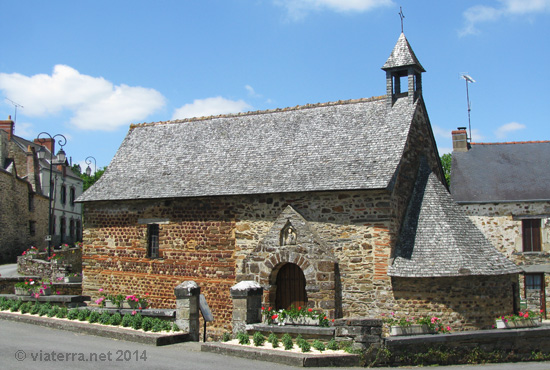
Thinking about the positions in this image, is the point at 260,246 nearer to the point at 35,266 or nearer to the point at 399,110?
the point at 399,110

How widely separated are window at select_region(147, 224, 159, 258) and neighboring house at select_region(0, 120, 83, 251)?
63.2 ft

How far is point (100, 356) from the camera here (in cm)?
1050

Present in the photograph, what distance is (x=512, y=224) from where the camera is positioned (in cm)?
2377

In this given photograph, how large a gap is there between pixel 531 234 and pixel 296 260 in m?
12.8

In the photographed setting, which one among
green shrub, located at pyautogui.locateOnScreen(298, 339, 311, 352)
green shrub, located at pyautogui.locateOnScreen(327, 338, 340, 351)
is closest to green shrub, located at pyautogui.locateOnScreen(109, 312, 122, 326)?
green shrub, located at pyautogui.locateOnScreen(298, 339, 311, 352)

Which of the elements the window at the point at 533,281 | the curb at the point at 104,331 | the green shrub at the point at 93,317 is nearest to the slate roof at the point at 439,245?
the curb at the point at 104,331

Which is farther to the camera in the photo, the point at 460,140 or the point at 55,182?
the point at 55,182

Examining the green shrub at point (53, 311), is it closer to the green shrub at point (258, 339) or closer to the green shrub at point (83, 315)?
the green shrub at point (83, 315)

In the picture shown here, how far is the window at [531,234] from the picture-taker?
77.4 feet

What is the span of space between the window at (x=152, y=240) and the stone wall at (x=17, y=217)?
19505mm

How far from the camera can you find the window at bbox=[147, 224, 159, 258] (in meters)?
19.6

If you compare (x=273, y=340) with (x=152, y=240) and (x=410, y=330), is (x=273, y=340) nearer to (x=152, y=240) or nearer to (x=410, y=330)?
(x=410, y=330)

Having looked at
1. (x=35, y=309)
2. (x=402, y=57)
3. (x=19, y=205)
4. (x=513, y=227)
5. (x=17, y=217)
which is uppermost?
(x=402, y=57)

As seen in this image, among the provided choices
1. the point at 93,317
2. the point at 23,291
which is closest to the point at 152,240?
the point at 23,291
